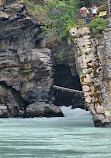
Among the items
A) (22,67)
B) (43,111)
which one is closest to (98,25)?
(43,111)

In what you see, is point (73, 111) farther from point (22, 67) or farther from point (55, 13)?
point (55, 13)

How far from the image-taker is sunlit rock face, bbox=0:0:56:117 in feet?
105

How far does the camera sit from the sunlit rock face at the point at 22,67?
3198 cm

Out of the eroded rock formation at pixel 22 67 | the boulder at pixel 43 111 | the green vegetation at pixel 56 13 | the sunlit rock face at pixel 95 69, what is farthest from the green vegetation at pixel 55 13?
the boulder at pixel 43 111

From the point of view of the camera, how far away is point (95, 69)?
19.1 meters

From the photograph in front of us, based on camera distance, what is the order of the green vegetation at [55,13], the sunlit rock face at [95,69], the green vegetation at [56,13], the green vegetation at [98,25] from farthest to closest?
the green vegetation at [55,13], the green vegetation at [56,13], the green vegetation at [98,25], the sunlit rock face at [95,69]

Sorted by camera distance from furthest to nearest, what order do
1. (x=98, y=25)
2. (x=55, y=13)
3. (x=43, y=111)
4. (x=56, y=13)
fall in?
(x=43, y=111), (x=55, y=13), (x=56, y=13), (x=98, y=25)

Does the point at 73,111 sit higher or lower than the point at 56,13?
lower

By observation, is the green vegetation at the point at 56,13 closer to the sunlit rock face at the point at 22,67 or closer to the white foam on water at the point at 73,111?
the sunlit rock face at the point at 22,67

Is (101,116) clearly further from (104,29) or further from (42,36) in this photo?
(42,36)

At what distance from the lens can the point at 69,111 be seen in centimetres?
3541

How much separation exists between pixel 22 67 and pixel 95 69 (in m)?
15.4

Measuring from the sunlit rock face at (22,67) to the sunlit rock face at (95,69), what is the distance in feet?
40.8

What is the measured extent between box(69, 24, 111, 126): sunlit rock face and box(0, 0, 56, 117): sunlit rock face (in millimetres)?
12422
